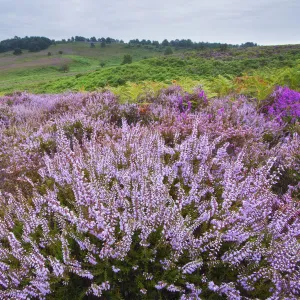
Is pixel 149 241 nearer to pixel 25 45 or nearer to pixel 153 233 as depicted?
pixel 153 233

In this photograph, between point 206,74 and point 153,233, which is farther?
point 206,74

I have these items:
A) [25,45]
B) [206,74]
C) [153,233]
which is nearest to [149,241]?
[153,233]

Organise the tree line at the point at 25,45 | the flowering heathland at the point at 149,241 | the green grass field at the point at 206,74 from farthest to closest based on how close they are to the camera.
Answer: the tree line at the point at 25,45
the green grass field at the point at 206,74
the flowering heathland at the point at 149,241

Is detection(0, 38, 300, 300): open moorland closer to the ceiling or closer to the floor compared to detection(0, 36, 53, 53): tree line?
closer to the floor

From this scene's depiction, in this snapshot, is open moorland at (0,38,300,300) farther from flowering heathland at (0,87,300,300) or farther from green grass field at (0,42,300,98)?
green grass field at (0,42,300,98)

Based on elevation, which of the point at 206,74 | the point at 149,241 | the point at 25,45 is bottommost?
the point at 149,241

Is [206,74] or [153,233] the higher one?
[206,74]

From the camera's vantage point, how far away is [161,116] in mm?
5129

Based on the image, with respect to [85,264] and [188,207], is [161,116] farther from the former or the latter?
[85,264]

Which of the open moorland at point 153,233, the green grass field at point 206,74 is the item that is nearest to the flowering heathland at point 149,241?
the open moorland at point 153,233

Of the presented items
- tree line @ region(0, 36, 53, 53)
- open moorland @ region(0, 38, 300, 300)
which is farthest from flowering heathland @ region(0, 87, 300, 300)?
tree line @ region(0, 36, 53, 53)

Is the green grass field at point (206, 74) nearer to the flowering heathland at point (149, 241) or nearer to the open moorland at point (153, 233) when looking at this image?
the open moorland at point (153, 233)

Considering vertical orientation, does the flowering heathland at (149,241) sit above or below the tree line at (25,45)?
below

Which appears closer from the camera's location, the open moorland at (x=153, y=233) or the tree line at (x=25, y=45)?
the open moorland at (x=153, y=233)
